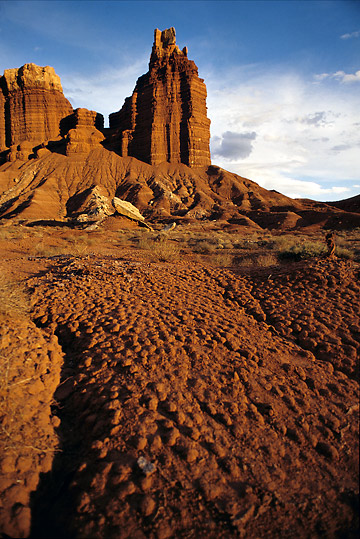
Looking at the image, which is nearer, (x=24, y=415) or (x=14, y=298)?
(x=24, y=415)

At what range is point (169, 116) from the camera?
179 feet

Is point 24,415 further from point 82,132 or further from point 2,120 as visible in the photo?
point 2,120

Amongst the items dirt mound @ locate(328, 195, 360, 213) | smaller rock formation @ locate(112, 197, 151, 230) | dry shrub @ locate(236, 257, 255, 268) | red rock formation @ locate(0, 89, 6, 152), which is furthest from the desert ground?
red rock formation @ locate(0, 89, 6, 152)

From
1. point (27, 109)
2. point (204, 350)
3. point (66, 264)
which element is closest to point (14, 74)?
point (27, 109)

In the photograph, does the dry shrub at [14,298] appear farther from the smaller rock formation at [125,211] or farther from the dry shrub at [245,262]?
the smaller rock formation at [125,211]

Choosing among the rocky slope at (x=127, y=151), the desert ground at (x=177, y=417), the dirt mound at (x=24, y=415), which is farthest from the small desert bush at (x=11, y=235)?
the rocky slope at (x=127, y=151)

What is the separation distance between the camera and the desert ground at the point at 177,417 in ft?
6.29

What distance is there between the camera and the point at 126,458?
7.22 feet

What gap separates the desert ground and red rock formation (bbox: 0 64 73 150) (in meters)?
70.0

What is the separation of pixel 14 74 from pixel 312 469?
82234mm

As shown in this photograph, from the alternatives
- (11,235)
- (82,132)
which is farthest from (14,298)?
(82,132)

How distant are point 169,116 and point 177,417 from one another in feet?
198

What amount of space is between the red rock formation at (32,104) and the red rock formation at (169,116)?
720 inches

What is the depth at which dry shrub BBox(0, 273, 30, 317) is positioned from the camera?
4.09 meters
